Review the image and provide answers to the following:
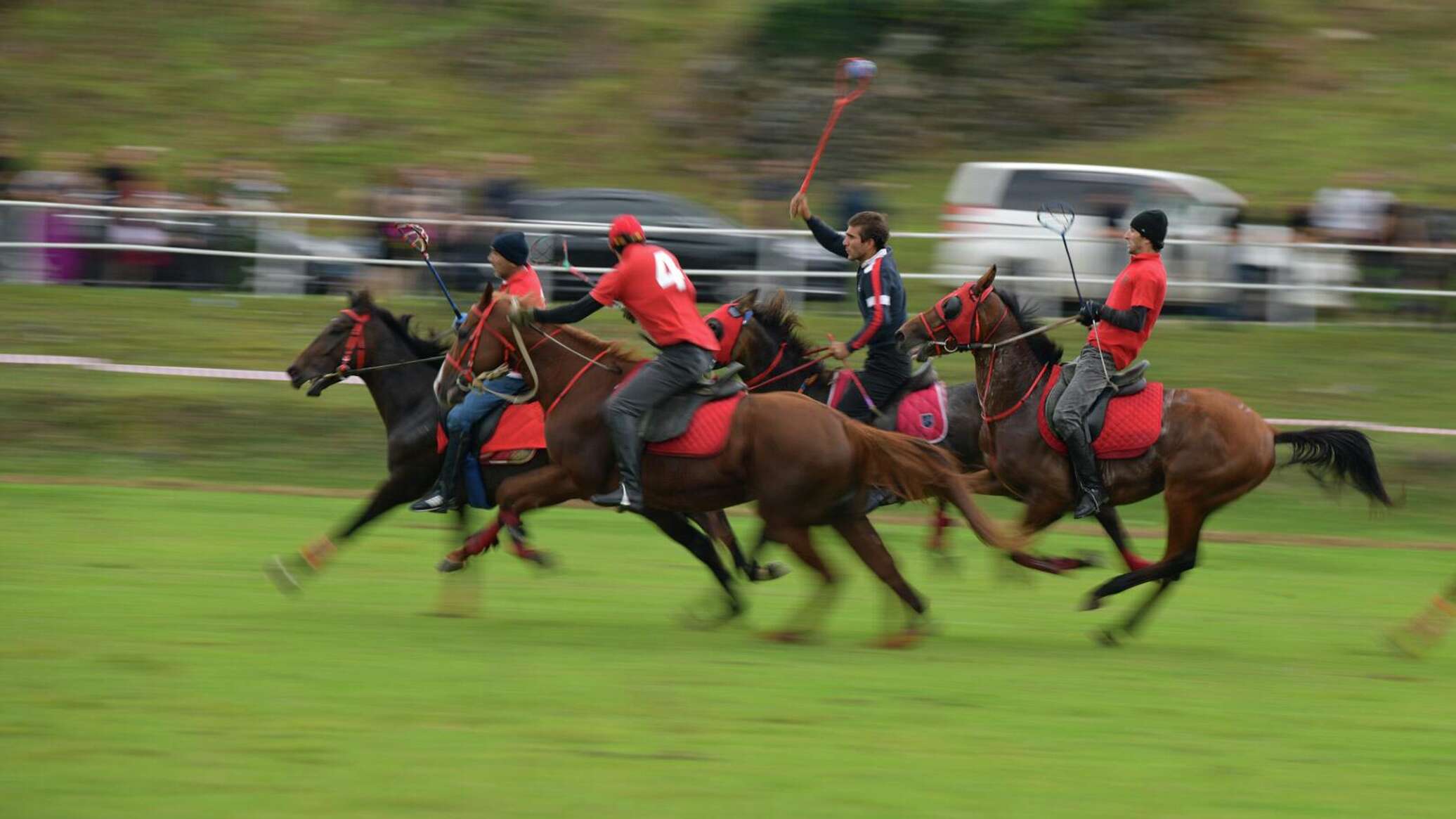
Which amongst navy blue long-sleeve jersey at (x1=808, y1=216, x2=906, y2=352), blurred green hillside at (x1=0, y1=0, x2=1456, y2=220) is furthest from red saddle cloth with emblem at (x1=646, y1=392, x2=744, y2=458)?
blurred green hillside at (x1=0, y1=0, x2=1456, y2=220)

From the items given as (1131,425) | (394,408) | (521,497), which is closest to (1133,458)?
(1131,425)

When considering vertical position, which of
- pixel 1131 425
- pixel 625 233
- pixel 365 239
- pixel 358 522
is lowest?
pixel 365 239

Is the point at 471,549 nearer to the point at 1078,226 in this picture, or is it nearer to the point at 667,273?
the point at 667,273

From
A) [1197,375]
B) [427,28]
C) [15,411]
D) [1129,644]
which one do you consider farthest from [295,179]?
[1129,644]

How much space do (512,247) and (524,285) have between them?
0.77 feet

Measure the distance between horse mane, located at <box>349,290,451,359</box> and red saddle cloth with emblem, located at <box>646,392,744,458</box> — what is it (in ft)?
6.81

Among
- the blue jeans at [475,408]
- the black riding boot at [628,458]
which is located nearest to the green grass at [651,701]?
the black riding boot at [628,458]

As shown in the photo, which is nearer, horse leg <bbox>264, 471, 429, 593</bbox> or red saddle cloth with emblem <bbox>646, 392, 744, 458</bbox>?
red saddle cloth with emblem <bbox>646, 392, 744, 458</bbox>

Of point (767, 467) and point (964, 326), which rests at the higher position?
point (964, 326)

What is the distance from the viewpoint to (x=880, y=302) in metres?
10.6

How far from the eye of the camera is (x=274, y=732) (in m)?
6.45

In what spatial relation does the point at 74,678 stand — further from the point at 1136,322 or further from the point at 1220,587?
the point at 1220,587

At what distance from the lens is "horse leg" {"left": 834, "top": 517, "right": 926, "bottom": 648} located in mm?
8906

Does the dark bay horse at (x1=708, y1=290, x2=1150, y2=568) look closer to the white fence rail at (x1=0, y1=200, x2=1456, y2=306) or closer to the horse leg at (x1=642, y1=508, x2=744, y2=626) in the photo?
the horse leg at (x1=642, y1=508, x2=744, y2=626)
